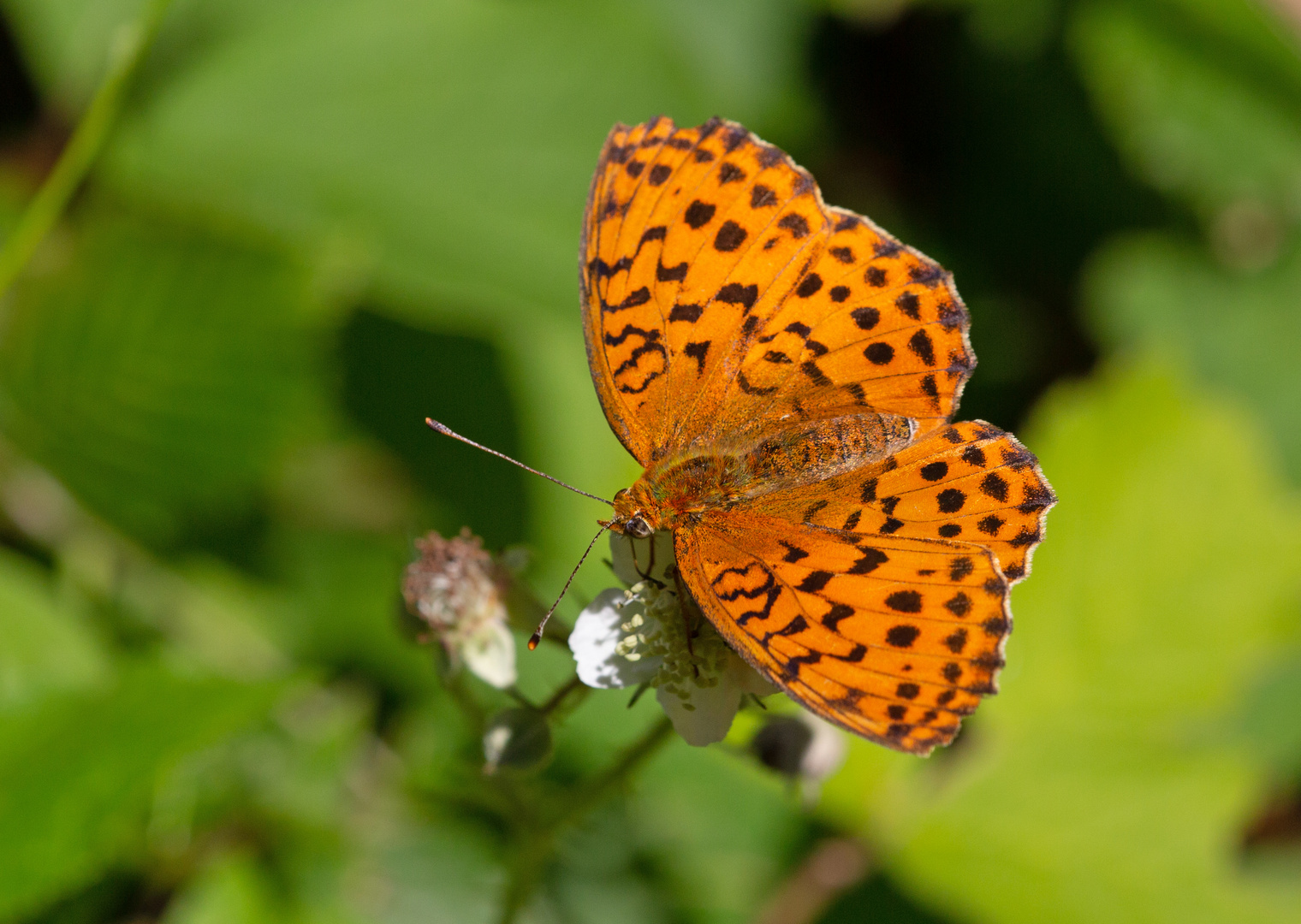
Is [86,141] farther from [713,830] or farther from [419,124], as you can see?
[713,830]

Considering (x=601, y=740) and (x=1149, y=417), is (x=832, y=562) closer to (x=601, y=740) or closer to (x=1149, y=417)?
(x=601, y=740)

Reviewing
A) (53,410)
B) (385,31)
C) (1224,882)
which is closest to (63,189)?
(53,410)

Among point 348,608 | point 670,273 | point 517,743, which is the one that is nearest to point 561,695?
point 517,743

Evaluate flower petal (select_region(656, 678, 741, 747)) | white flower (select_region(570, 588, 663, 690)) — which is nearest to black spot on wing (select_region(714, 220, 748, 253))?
white flower (select_region(570, 588, 663, 690))

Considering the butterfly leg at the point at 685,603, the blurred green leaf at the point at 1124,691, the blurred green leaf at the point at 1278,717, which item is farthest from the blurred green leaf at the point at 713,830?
the blurred green leaf at the point at 1278,717

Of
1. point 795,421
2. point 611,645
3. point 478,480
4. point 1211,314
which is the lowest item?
point 478,480

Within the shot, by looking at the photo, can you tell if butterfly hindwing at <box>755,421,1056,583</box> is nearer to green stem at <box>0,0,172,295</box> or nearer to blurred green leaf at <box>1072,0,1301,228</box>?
green stem at <box>0,0,172,295</box>
